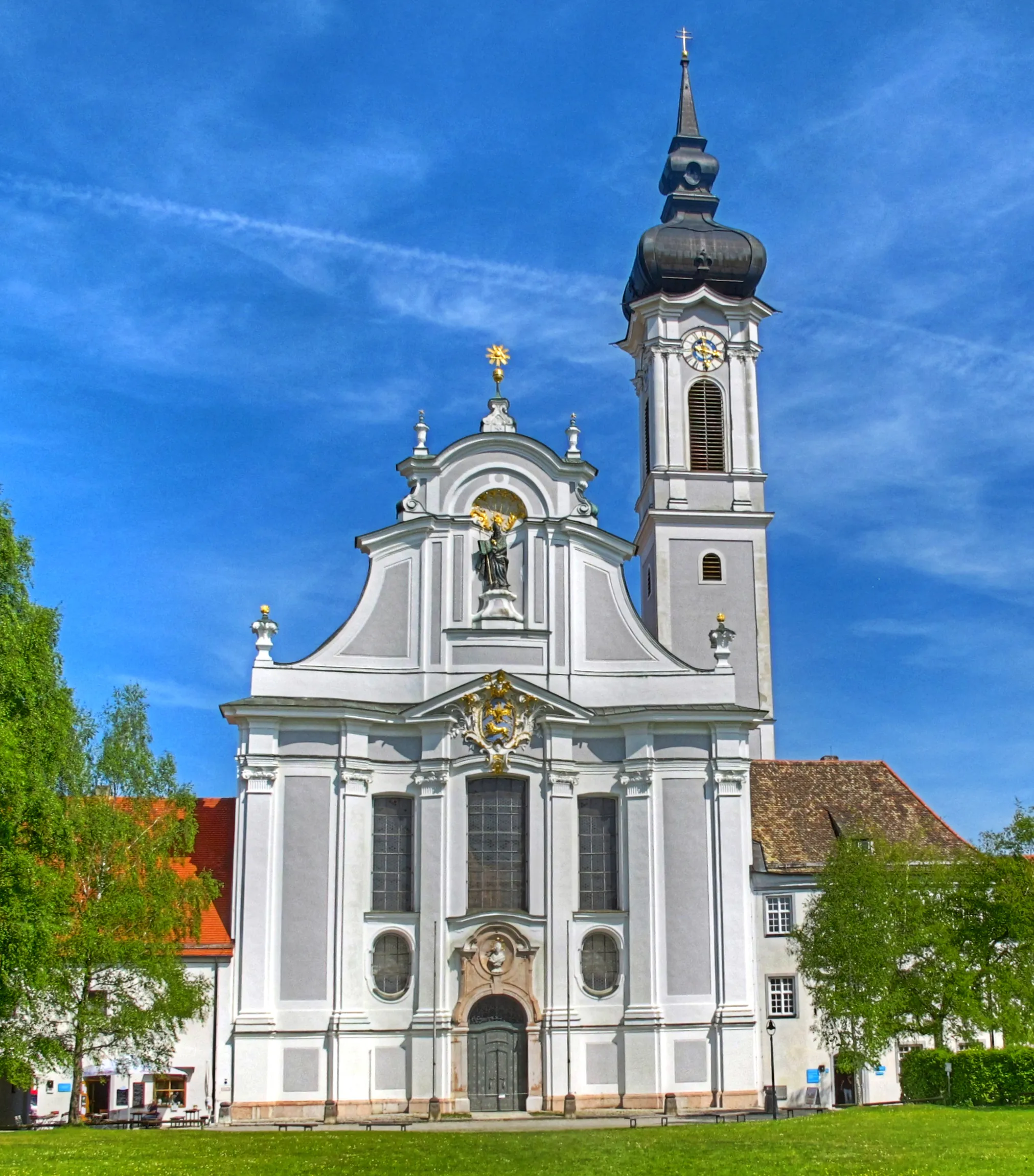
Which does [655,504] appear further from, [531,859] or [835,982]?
[835,982]

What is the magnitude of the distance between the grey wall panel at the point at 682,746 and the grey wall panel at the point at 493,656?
3.47 metres

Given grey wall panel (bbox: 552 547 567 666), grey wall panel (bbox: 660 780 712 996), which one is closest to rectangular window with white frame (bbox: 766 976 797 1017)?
grey wall panel (bbox: 660 780 712 996)

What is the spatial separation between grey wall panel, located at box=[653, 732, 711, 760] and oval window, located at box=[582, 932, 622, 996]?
4.57 m

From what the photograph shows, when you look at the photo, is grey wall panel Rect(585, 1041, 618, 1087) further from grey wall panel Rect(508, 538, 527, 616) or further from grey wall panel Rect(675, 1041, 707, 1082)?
grey wall panel Rect(508, 538, 527, 616)

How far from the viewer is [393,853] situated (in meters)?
36.7

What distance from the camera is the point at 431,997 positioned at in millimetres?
35250

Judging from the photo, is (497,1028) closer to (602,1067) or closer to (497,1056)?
(497,1056)

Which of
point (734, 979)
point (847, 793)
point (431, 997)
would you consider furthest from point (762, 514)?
point (431, 997)

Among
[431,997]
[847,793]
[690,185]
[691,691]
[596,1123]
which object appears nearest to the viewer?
[596,1123]

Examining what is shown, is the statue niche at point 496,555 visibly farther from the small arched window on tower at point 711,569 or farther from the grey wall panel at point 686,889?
the small arched window on tower at point 711,569

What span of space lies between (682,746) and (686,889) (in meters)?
3.43

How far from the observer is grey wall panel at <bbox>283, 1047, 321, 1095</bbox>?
34.5 metres

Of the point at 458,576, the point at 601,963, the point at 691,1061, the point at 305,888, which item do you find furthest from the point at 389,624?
the point at 691,1061

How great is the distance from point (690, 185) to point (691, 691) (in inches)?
899
